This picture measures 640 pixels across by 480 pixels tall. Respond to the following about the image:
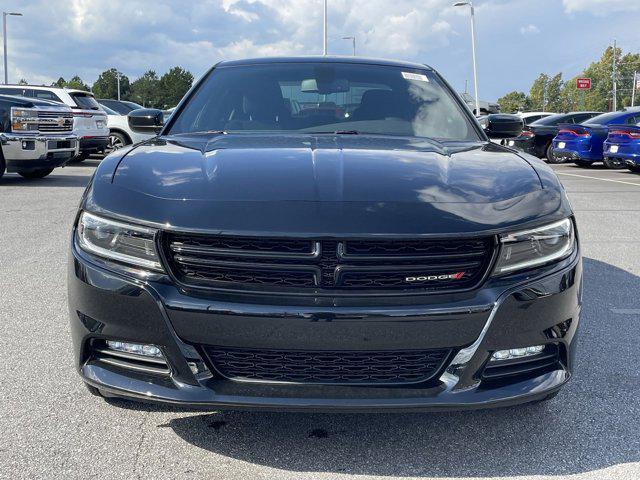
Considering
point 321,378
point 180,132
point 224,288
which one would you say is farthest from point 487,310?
point 180,132

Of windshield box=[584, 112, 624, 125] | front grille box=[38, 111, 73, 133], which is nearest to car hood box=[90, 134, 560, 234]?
front grille box=[38, 111, 73, 133]

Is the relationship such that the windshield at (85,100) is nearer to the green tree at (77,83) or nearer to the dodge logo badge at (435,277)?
the dodge logo badge at (435,277)

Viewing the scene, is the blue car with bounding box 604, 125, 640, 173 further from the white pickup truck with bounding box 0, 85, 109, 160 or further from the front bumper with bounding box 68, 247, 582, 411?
the front bumper with bounding box 68, 247, 582, 411

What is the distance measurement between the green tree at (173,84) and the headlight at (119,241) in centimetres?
12003

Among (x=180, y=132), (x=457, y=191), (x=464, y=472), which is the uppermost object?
(x=180, y=132)

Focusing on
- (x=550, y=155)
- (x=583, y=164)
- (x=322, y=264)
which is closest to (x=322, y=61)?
(x=322, y=264)

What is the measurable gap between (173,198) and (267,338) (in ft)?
1.92

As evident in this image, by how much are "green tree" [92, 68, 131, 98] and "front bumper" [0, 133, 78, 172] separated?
11895 cm

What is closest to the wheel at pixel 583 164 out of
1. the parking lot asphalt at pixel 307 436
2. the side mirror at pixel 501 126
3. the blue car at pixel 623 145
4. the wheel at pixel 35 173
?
the blue car at pixel 623 145

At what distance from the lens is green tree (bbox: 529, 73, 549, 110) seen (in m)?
125

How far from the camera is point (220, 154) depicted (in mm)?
2834

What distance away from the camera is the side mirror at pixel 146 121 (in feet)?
13.6

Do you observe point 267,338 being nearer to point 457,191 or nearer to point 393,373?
point 393,373

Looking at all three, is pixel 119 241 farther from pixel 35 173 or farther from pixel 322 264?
pixel 35 173
